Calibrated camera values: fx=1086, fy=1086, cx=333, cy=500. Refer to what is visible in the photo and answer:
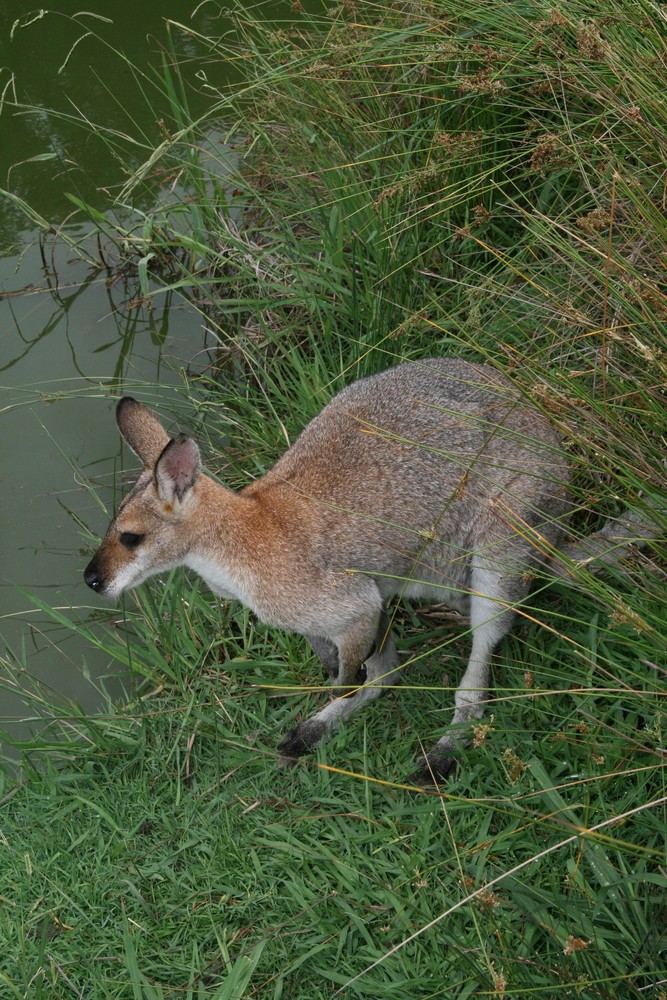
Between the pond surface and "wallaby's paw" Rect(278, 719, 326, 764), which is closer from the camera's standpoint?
"wallaby's paw" Rect(278, 719, 326, 764)

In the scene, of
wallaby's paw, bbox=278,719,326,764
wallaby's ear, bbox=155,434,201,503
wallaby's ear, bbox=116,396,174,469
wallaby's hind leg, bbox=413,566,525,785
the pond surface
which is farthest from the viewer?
the pond surface

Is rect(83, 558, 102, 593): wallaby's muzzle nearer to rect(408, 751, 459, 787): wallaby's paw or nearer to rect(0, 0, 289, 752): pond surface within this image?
rect(0, 0, 289, 752): pond surface

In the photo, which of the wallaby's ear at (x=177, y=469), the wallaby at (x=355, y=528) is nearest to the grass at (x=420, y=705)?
the wallaby at (x=355, y=528)

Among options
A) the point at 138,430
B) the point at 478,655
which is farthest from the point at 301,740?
the point at 138,430

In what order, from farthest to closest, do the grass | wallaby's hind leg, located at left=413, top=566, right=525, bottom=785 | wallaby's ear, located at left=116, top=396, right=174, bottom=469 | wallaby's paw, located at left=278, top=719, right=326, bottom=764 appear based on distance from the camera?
1. wallaby's ear, located at left=116, top=396, right=174, bottom=469
2. wallaby's paw, located at left=278, top=719, right=326, bottom=764
3. wallaby's hind leg, located at left=413, top=566, right=525, bottom=785
4. the grass

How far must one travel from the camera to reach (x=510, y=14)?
14.0 feet

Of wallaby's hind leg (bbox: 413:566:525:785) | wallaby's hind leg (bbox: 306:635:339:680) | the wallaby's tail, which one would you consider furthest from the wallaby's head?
the wallaby's tail

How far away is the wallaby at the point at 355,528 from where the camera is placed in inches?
146

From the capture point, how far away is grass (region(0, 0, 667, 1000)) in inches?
112

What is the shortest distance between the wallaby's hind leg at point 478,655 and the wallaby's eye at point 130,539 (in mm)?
1189

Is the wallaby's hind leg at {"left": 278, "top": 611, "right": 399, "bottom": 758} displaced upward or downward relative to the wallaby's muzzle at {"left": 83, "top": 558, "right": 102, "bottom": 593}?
downward

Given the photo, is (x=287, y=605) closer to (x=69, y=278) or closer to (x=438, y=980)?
(x=438, y=980)

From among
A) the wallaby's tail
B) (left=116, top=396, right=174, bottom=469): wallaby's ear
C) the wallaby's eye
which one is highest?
the wallaby's tail

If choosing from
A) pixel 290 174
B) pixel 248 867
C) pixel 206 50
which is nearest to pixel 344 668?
pixel 248 867
